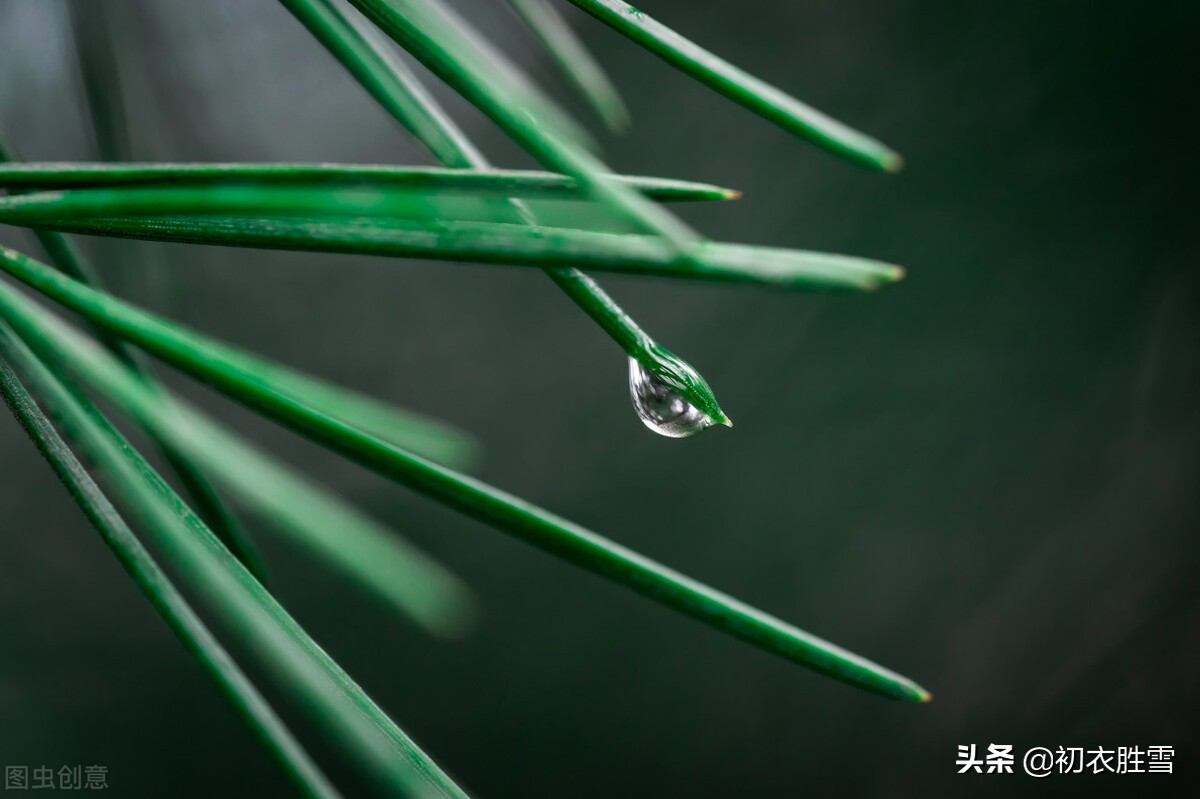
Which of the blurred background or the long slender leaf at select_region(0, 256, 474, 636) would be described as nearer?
the long slender leaf at select_region(0, 256, 474, 636)

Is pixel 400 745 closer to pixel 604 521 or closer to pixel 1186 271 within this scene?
pixel 604 521

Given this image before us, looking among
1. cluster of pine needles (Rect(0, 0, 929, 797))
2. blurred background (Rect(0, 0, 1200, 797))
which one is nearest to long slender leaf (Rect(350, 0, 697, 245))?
cluster of pine needles (Rect(0, 0, 929, 797))

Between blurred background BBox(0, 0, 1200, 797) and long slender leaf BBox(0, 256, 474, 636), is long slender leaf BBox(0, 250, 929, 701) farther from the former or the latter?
blurred background BBox(0, 0, 1200, 797)

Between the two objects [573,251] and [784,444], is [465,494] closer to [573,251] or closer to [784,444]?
[573,251]

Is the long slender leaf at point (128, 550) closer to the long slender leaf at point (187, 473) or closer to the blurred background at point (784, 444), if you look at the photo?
A: the long slender leaf at point (187, 473)

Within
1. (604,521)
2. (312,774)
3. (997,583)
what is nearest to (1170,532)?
(997,583)

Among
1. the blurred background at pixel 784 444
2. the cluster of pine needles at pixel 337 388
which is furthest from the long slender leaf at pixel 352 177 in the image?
the blurred background at pixel 784 444
